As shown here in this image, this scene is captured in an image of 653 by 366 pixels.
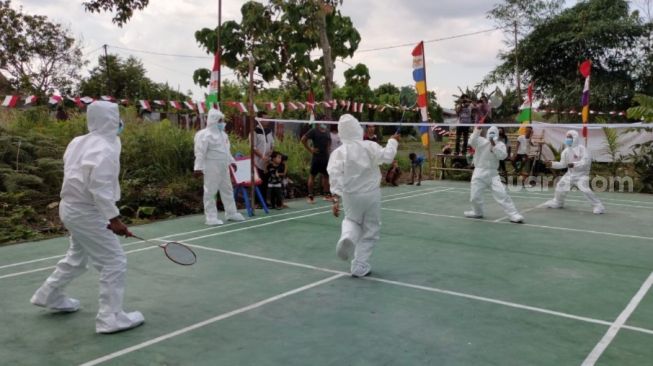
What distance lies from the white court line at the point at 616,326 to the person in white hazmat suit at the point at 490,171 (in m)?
A: 3.78

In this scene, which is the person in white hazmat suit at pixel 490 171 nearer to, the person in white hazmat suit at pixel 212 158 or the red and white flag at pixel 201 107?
the person in white hazmat suit at pixel 212 158

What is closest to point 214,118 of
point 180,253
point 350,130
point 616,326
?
point 350,130

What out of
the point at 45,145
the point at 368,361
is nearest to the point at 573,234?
the point at 368,361

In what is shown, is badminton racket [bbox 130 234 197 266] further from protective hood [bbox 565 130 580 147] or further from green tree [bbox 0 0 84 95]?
green tree [bbox 0 0 84 95]

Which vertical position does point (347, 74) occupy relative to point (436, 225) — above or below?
above

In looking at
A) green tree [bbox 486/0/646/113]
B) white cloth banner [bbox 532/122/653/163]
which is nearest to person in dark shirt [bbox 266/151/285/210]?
white cloth banner [bbox 532/122/653/163]

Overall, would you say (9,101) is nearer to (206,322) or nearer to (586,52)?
(206,322)

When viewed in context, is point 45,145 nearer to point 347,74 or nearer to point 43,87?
point 347,74

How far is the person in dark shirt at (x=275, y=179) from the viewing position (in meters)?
11.5

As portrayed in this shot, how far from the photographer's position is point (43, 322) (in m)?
4.98

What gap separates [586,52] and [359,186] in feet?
74.0

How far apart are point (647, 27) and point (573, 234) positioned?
1929 cm

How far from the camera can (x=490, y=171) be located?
Result: 409 inches

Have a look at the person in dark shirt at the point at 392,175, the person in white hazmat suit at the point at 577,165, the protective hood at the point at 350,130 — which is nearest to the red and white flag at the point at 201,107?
the person in dark shirt at the point at 392,175
